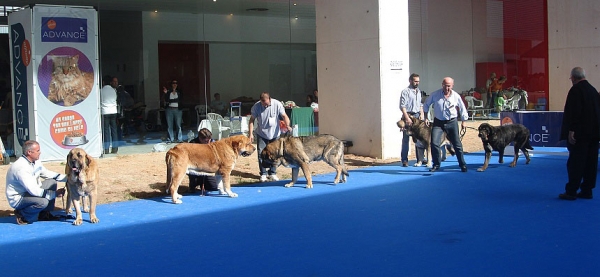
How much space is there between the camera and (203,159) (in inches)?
428

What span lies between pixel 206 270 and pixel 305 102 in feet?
45.5

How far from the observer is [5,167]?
15109 mm

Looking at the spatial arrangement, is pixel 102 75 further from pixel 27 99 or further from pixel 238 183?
pixel 238 183

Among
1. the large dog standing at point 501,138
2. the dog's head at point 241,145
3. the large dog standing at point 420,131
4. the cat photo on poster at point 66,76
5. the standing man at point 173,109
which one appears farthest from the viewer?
the standing man at point 173,109

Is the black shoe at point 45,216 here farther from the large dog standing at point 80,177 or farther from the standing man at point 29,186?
the large dog standing at point 80,177

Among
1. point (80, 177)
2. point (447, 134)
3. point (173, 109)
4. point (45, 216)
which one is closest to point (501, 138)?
point (447, 134)

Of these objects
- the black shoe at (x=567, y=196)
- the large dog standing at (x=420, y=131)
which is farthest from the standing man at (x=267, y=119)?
the black shoe at (x=567, y=196)

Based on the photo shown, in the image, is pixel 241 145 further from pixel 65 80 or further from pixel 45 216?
pixel 65 80

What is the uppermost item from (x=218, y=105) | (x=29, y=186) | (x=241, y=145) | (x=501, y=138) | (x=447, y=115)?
(x=218, y=105)

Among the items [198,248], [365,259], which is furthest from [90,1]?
[365,259]

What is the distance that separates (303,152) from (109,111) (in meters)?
7.09

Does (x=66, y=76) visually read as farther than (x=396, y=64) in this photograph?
No

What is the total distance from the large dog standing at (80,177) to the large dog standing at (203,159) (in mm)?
1525

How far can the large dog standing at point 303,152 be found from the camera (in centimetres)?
1188
